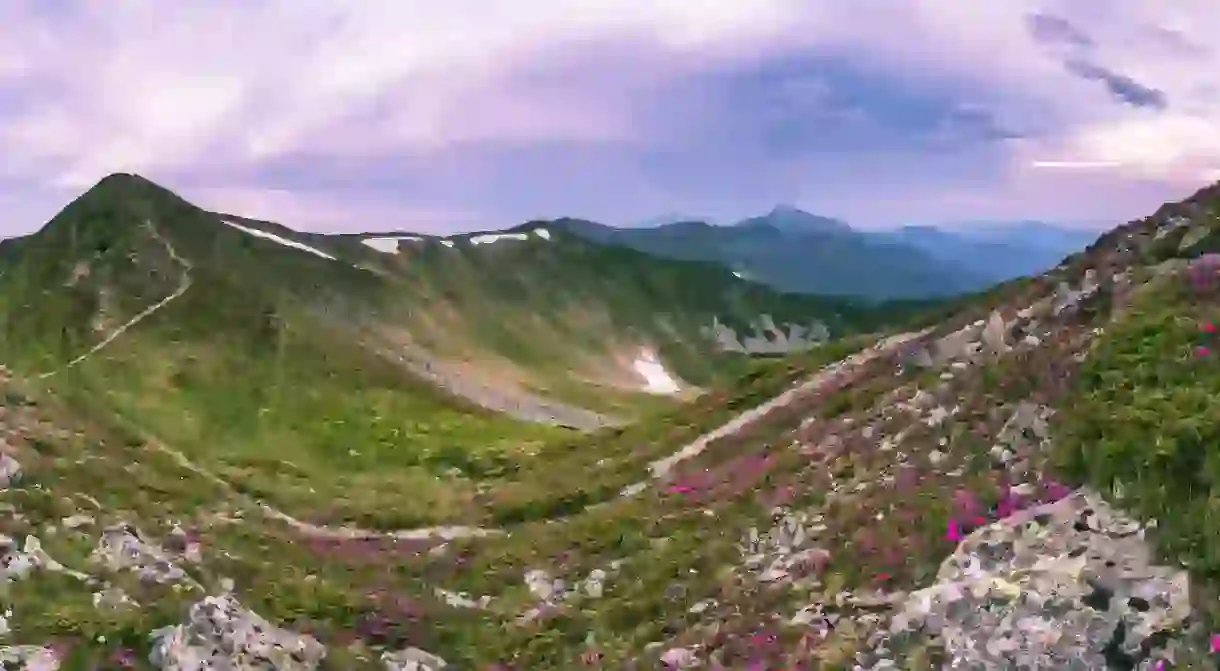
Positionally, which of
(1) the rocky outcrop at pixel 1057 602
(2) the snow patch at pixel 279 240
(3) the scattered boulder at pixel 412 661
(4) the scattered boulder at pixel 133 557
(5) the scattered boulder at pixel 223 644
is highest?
(2) the snow patch at pixel 279 240

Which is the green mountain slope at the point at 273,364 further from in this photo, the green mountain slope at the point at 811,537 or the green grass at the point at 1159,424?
the green grass at the point at 1159,424

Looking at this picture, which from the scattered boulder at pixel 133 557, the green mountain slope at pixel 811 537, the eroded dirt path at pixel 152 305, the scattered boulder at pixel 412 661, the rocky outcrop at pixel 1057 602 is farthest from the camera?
the eroded dirt path at pixel 152 305

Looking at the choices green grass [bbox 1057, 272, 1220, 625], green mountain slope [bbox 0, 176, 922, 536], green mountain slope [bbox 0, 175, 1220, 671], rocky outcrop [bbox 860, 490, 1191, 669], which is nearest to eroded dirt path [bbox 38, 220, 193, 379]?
green mountain slope [bbox 0, 176, 922, 536]

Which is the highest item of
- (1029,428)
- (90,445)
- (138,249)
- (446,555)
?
(138,249)

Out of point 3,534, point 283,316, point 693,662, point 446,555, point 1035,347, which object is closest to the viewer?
point 693,662

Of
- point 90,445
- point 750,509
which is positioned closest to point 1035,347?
point 750,509

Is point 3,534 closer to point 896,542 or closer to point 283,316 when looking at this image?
point 896,542

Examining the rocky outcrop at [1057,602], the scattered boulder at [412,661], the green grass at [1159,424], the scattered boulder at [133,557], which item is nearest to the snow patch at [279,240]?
the scattered boulder at [133,557]

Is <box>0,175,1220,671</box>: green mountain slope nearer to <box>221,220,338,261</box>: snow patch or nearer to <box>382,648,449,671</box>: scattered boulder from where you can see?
<box>382,648,449,671</box>: scattered boulder

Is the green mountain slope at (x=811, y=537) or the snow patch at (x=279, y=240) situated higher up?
the snow patch at (x=279, y=240)
